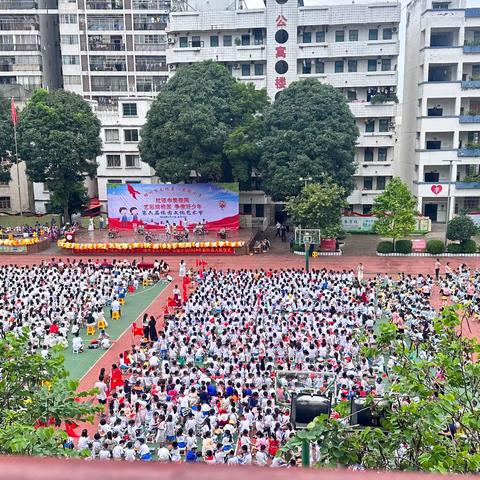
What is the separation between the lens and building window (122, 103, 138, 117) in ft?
132

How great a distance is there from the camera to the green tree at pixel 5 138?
35.6 m

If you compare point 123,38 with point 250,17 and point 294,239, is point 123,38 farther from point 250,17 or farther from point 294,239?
point 294,239

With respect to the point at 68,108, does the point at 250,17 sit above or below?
above

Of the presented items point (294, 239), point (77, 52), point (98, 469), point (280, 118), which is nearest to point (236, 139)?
point (280, 118)

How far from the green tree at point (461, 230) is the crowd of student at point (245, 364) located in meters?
7.27

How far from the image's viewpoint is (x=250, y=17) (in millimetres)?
39531

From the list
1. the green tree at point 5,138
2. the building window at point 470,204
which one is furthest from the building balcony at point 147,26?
the building window at point 470,204

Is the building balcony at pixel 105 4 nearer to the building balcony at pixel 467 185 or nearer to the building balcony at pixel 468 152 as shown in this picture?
the building balcony at pixel 468 152

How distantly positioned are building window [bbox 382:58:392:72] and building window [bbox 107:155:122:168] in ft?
67.1

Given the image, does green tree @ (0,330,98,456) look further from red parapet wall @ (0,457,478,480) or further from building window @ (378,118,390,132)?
building window @ (378,118,390,132)

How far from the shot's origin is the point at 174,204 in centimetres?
3484

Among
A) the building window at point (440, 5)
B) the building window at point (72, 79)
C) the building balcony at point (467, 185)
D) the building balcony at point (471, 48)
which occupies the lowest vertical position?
the building balcony at point (467, 185)

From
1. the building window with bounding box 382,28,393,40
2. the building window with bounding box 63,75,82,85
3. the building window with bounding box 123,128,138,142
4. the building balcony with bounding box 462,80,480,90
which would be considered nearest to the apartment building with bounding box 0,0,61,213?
the building window with bounding box 63,75,82,85

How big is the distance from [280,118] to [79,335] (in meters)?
19.4
